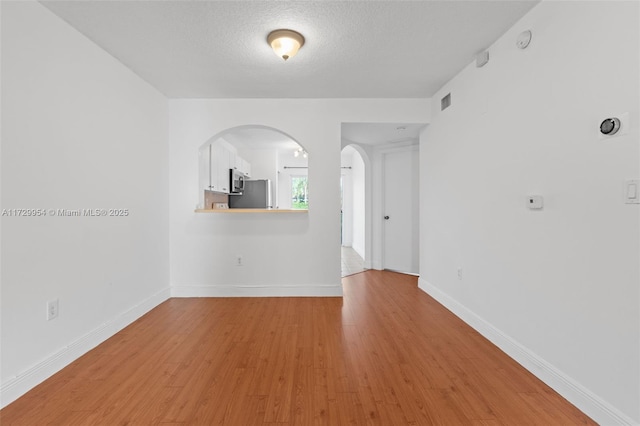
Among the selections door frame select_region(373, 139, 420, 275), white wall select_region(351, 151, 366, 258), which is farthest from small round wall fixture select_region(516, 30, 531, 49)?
white wall select_region(351, 151, 366, 258)

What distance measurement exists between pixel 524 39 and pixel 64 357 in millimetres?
4019

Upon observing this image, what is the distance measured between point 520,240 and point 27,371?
11.3 feet

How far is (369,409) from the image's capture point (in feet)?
5.24

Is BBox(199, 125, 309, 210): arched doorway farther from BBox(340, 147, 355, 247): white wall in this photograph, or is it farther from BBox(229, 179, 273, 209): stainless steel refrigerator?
BBox(340, 147, 355, 247): white wall

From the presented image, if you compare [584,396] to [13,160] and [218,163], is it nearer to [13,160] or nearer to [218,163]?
[13,160]

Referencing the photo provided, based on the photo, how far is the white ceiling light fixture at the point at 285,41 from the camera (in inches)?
87.7

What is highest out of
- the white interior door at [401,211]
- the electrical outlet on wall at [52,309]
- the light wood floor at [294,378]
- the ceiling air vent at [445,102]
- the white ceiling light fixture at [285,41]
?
the white ceiling light fixture at [285,41]

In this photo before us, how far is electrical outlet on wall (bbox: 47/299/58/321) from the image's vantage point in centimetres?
197

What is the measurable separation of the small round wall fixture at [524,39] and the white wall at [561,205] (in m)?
0.04

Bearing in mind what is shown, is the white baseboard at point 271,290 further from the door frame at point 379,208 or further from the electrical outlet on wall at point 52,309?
the door frame at point 379,208

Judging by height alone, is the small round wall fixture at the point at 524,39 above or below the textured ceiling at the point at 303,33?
below

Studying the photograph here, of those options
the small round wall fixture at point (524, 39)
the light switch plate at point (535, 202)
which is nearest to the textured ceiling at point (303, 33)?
the small round wall fixture at point (524, 39)

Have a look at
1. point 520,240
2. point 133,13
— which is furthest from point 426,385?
point 133,13

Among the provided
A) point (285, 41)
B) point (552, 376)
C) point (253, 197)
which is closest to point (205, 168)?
point (253, 197)
